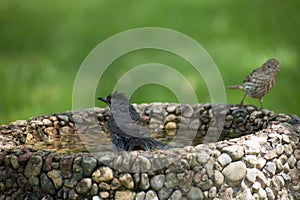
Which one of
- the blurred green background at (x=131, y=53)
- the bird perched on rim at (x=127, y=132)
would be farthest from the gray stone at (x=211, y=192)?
the blurred green background at (x=131, y=53)

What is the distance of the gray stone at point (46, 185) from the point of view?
6.57 meters

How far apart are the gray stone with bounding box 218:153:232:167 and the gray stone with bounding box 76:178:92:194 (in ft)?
4.66

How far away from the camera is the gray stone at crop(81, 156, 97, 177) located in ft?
21.0

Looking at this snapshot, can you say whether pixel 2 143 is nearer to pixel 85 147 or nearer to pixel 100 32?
pixel 85 147

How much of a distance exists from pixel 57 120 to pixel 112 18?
4140 mm

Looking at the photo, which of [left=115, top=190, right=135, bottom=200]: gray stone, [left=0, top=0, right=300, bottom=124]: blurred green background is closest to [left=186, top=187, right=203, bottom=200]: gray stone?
[left=115, top=190, right=135, bottom=200]: gray stone

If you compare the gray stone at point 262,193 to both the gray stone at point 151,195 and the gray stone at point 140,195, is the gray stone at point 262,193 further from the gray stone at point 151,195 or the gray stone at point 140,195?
the gray stone at point 140,195

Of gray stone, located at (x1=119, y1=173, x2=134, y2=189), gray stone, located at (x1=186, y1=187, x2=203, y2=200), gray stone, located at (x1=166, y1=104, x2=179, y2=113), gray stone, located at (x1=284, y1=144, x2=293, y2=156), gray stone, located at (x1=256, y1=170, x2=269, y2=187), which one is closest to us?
gray stone, located at (x1=119, y1=173, x2=134, y2=189)

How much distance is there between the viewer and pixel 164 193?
21.1 ft

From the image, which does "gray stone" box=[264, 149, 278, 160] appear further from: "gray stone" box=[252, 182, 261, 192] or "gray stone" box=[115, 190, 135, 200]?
"gray stone" box=[115, 190, 135, 200]

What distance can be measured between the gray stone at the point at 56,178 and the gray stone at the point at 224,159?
1.72m

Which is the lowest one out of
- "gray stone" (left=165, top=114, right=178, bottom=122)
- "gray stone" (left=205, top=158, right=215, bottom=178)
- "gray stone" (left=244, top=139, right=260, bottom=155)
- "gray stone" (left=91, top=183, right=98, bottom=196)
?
"gray stone" (left=91, top=183, right=98, bottom=196)

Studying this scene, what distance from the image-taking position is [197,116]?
380 inches

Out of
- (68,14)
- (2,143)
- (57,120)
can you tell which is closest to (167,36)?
(68,14)
